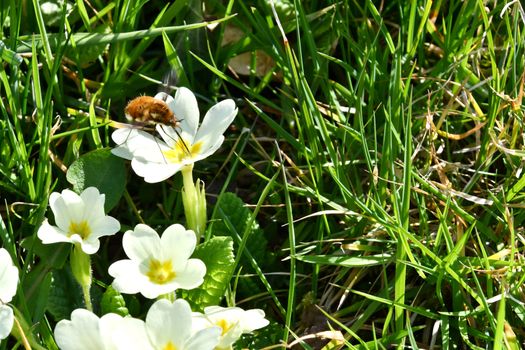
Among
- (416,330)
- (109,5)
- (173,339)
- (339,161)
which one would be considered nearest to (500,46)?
(339,161)

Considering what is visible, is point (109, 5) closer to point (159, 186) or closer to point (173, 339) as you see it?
point (159, 186)

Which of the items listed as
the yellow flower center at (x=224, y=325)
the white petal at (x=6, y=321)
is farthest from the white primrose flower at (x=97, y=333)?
the yellow flower center at (x=224, y=325)

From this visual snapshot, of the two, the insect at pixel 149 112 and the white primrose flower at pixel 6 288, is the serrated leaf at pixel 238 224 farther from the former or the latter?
the white primrose flower at pixel 6 288

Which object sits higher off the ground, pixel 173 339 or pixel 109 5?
pixel 109 5

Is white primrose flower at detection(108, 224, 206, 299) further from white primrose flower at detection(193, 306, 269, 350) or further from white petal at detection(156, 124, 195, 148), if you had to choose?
white petal at detection(156, 124, 195, 148)

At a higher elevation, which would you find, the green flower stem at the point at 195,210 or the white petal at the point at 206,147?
the white petal at the point at 206,147

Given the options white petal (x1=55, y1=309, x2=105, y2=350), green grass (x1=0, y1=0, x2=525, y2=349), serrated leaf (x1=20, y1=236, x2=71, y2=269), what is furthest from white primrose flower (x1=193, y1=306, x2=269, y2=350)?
serrated leaf (x1=20, y1=236, x2=71, y2=269)
